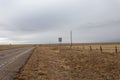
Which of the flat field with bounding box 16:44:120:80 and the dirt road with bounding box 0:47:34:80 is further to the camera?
the dirt road with bounding box 0:47:34:80

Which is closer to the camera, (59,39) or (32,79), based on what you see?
(32,79)

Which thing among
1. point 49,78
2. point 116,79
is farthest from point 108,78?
point 49,78

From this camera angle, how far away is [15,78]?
1159cm

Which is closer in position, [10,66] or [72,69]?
[72,69]

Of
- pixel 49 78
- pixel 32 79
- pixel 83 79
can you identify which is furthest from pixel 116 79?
pixel 32 79

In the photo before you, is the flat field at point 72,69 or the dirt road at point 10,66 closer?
the flat field at point 72,69

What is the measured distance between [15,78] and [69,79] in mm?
2852

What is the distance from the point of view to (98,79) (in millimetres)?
11484

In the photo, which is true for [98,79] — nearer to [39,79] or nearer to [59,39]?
[39,79]

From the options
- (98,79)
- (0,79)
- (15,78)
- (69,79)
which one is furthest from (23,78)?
(98,79)

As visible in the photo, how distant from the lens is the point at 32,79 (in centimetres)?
1143

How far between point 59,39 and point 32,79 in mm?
56940

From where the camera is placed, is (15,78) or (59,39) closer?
(15,78)

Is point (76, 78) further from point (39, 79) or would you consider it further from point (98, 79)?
point (39, 79)
